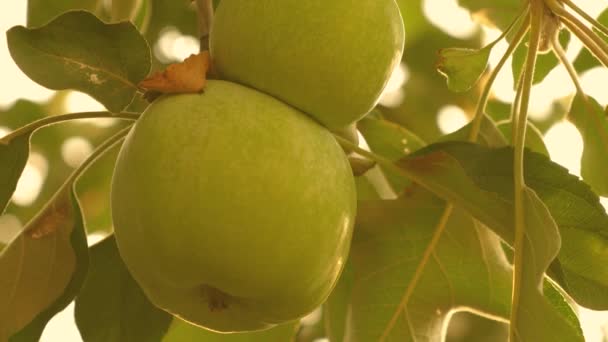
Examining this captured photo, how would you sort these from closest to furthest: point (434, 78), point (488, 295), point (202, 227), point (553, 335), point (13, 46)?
point (202, 227) < point (553, 335) < point (13, 46) < point (488, 295) < point (434, 78)

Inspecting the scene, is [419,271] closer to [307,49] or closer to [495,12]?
[307,49]

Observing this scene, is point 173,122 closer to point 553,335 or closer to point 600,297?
point 553,335

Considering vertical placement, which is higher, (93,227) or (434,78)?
(434,78)

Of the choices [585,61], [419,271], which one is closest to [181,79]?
[419,271]

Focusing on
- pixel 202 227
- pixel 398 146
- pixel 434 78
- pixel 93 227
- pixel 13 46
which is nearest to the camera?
pixel 202 227

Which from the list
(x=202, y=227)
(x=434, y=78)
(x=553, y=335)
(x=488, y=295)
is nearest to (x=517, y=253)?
(x=553, y=335)

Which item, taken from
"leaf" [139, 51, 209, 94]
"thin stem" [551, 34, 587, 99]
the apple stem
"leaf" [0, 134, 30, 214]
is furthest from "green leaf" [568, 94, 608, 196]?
"leaf" [0, 134, 30, 214]
